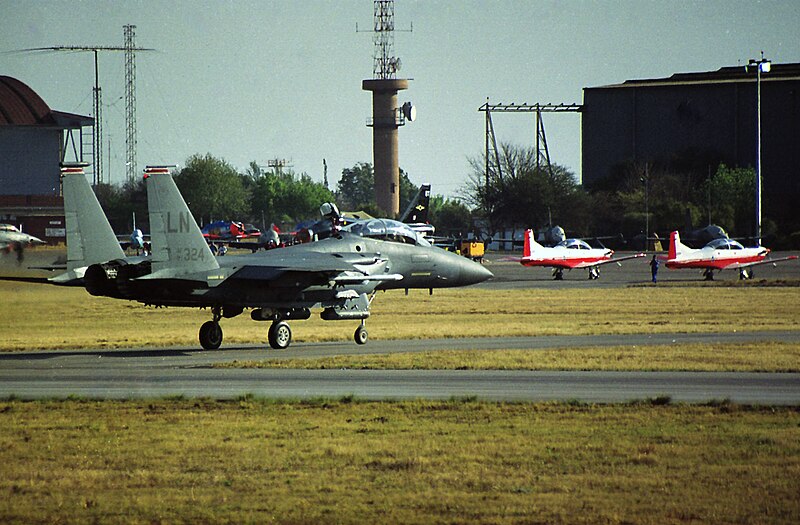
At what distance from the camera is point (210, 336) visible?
3472 cm

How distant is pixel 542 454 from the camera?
1773 centimetres

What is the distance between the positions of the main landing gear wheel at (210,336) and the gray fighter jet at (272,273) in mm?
29

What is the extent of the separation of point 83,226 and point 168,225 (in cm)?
281

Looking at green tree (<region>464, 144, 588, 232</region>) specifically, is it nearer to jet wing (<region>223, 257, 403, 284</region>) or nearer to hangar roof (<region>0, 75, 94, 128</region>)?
hangar roof (<region>0, 75, 94, 128</region>)

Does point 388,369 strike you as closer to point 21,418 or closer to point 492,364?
point 492,364

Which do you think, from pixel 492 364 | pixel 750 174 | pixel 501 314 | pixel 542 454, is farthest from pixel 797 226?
pixel 542 454

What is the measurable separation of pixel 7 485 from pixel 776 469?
10.5 metres

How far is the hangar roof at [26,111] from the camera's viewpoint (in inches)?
4321

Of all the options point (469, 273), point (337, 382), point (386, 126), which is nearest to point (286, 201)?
point (386, 126)

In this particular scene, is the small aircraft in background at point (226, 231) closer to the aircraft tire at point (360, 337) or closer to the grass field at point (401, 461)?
the aircraft tire at point (360, 337)

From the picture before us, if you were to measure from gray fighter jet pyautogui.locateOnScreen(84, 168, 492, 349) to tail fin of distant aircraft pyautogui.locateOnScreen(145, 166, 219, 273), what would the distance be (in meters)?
0.03

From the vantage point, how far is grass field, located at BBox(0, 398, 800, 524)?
47.0ft

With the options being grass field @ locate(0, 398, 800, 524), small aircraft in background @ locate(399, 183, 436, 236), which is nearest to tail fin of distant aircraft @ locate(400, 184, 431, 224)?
small aircraft in background @ locate(399, 183, 436, 236)

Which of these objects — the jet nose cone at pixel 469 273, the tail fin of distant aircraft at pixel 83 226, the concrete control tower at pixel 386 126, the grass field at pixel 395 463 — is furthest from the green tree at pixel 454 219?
the grass field at pixel 395 463
